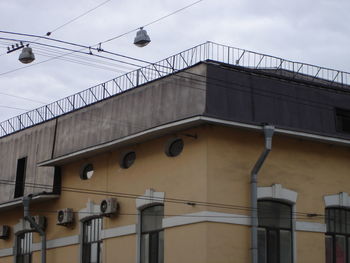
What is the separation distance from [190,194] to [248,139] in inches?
90.0

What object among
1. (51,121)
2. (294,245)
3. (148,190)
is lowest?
(294,245)

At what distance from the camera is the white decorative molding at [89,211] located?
27.6 metres

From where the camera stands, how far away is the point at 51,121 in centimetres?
3014

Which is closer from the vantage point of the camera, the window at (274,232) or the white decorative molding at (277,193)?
the white decorative molding at (277,193)

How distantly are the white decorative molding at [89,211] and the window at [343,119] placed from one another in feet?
25.7

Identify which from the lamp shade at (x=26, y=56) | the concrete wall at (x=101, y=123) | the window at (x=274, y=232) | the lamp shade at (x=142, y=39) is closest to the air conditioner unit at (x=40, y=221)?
the concrete wall at (x=101, y=123)

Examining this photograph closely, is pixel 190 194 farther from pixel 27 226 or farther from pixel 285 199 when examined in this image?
pixel 27 226

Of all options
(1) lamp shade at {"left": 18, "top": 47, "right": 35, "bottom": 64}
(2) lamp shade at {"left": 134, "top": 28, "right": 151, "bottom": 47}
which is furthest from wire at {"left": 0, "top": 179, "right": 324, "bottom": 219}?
(1) lamp shade at {"left": 18, "top": 47, "right": 35, "bottom": 64}

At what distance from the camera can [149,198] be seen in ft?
83.1

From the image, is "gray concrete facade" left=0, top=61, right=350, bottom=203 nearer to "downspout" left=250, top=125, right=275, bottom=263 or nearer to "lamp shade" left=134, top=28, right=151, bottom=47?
"downspout" left=250, top=125, right=275, bottom=263

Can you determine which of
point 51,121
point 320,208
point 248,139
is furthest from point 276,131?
point 51,121

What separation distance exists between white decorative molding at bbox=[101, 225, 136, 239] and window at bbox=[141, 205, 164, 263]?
1.11 ft

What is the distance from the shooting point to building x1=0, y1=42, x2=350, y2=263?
2370 cm

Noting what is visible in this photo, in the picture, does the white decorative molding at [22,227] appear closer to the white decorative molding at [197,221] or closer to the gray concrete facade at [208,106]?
the gray concrete facade at [208,106]
